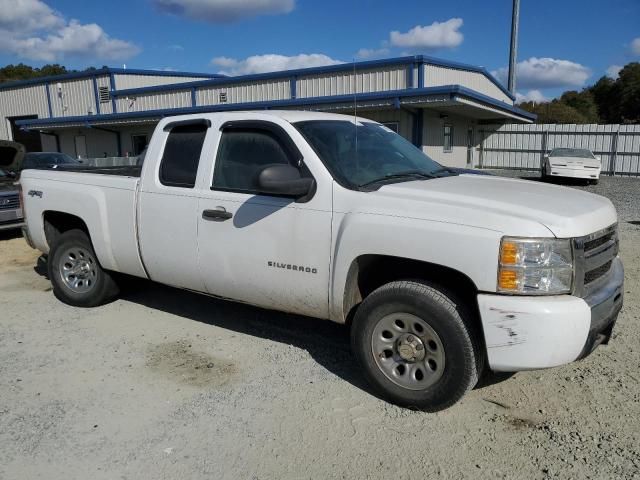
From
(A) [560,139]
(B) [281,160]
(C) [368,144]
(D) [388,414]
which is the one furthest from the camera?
(A) [560,139]

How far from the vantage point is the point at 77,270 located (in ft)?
18.4

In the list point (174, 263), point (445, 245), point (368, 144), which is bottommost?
point (174, 263)

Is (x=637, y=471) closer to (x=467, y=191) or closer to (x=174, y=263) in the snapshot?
(x=467, y=191)

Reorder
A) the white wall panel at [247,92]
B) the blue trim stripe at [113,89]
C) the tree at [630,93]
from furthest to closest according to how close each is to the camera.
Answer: the tree at [630,93], the blue trim stripe at [113,89], the white wall panel at [247,92]

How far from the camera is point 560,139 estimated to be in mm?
26359

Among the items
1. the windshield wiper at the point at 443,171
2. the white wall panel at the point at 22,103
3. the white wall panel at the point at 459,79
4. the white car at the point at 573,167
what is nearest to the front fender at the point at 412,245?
the windshield wiper at the point at 443,171

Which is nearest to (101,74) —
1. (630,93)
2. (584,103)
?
(630,93)

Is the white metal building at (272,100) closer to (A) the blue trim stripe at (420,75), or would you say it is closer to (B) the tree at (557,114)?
(A) the blue trim stripe at (420,75)

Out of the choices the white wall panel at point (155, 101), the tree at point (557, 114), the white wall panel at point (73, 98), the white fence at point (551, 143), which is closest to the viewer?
the white fence at point (551, 143)

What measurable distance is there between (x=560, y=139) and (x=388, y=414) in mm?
26214

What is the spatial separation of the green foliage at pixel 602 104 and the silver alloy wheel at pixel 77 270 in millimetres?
49068

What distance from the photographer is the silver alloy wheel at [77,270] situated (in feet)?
18.1

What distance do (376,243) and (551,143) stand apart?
2603 cm

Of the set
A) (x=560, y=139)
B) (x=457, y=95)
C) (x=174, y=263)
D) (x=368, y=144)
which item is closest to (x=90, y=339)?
(x=174, y=263)
